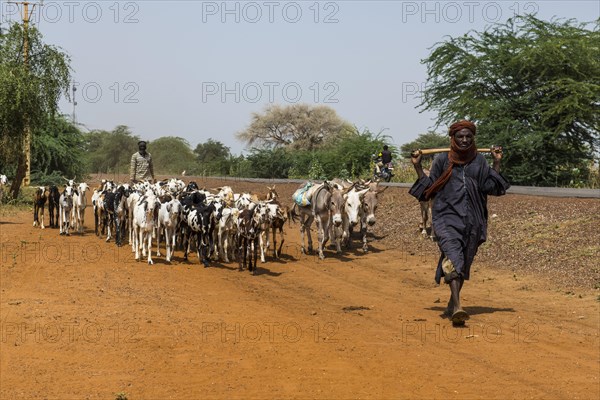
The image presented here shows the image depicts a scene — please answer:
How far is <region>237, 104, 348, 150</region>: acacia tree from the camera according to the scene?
88.4m

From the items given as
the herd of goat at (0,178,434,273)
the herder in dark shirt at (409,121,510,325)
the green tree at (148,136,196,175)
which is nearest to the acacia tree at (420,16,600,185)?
the herd of goat at (0,178,434,273)

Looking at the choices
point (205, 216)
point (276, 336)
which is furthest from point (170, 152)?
point (276, 336)

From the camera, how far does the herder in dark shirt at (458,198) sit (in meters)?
11.5

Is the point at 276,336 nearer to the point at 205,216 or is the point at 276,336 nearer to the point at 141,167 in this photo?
the point at 205,216

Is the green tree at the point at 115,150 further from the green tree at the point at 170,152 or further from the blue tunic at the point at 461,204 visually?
the blue tunic at the point at 461,204

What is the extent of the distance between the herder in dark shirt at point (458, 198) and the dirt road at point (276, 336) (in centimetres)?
120

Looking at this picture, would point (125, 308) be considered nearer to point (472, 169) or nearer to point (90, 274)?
point (90, 274)

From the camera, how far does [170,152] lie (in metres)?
89.7

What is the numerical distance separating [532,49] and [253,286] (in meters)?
21.8

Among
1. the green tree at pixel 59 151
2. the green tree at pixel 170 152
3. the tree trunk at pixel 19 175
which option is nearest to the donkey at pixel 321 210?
the tree trunk at pixel 19 175

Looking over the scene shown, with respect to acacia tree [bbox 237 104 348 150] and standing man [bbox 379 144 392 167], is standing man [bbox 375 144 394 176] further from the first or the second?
acacia tree [bbox 237 104 348 150]

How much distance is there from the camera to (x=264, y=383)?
10.7 m

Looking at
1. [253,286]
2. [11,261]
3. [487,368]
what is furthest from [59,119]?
[487,368]

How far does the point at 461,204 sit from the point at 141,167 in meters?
13.0
